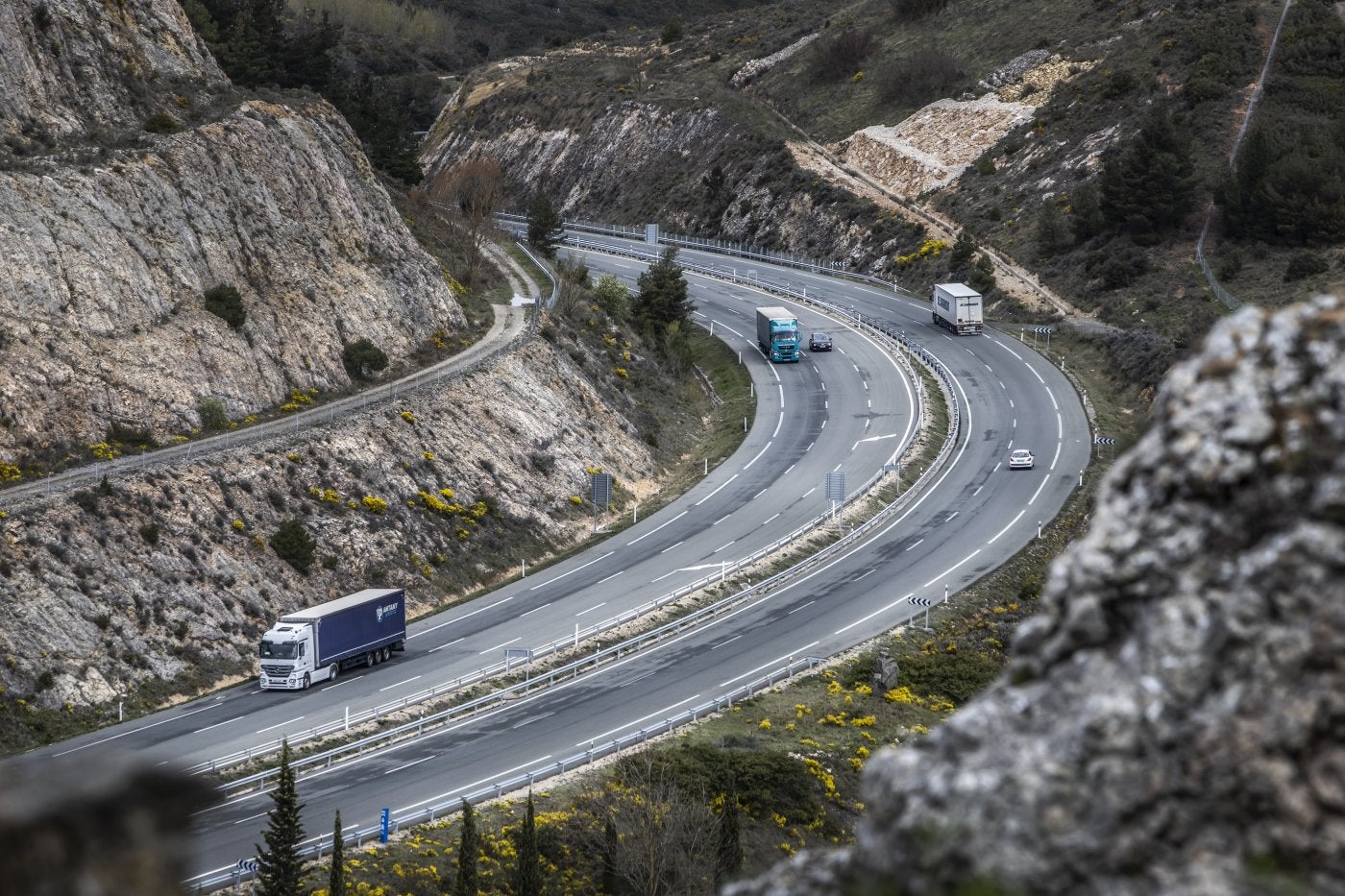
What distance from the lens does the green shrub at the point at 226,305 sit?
202 feet

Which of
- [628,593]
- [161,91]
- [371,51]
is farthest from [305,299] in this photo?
[371,51]

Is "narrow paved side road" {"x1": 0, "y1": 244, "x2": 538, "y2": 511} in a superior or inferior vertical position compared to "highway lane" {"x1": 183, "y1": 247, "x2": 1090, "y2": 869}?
superior

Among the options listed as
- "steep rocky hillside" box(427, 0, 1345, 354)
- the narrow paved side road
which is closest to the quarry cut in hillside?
"steep rocky hillside" box(427, 0, 1345, 354)

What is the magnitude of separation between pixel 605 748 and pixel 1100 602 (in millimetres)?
29625

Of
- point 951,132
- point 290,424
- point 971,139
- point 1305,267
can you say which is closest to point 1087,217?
point 1305,267

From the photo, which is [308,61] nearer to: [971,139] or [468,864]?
[971,139]

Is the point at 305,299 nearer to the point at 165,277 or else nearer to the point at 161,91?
the point at 165,277

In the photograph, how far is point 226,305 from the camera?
61562 mm

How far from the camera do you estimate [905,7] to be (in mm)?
141875

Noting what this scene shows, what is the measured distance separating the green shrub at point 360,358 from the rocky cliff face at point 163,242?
0.56 m

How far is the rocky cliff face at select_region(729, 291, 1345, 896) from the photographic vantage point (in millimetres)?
10758

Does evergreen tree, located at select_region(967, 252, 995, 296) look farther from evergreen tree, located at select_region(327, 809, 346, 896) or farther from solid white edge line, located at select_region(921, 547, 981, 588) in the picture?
evergreen tree, located at select_region(327, 809, 346, 896)

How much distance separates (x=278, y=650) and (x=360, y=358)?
23845 millimetres

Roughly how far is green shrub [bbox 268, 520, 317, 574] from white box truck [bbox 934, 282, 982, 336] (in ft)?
170
